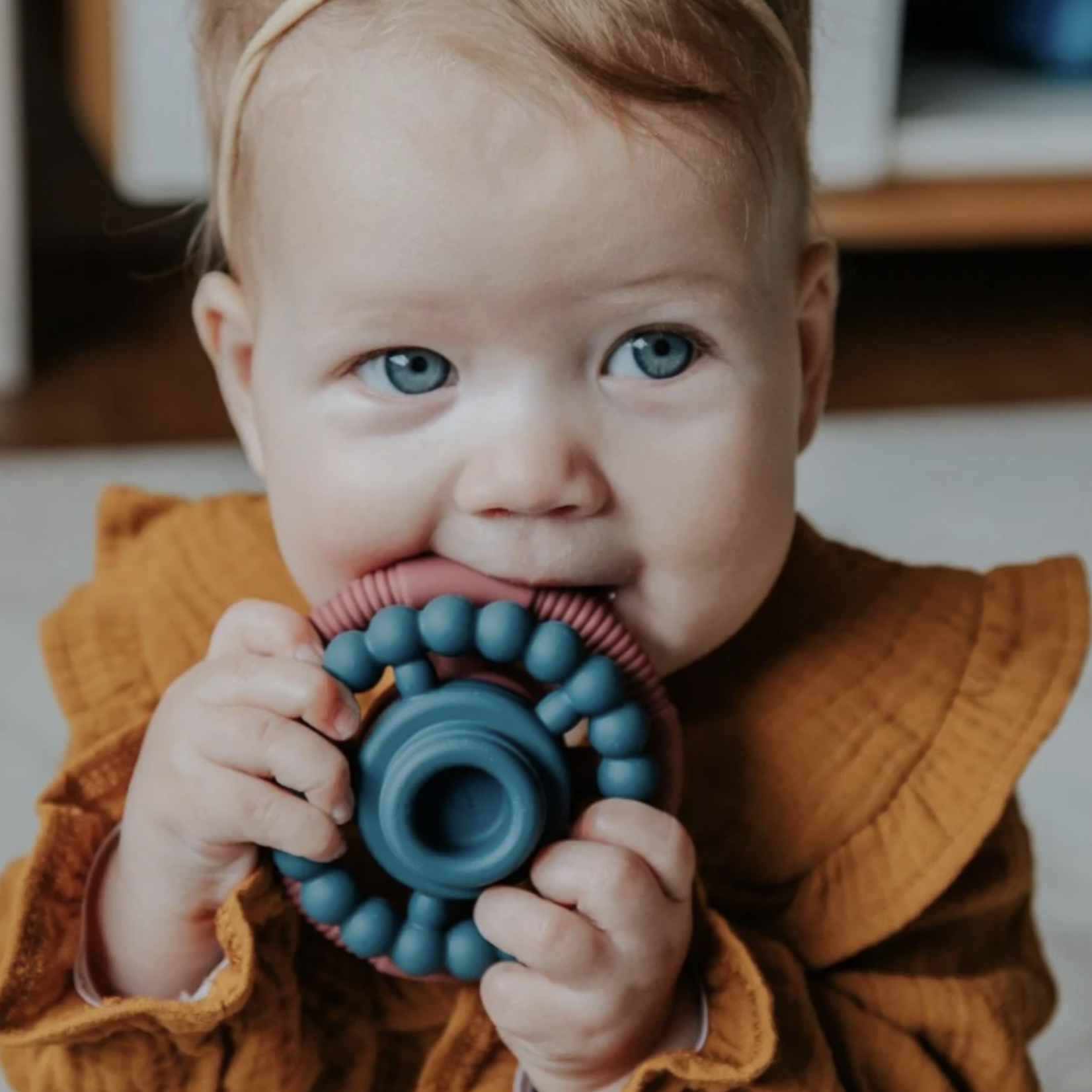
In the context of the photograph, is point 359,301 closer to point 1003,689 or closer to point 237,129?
point 237,129

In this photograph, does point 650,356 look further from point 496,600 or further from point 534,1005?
point 534,1005

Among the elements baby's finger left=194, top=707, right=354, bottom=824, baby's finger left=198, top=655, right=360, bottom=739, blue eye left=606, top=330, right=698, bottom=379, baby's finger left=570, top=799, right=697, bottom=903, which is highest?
blue eye left=606, top=330, right=698, bottom=379

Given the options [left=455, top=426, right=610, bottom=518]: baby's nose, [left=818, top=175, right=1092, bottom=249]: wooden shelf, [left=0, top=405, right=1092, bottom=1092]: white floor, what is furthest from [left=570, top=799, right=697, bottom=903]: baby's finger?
[left=818, top=175, right=1092, bottom=249]: wooden shelf

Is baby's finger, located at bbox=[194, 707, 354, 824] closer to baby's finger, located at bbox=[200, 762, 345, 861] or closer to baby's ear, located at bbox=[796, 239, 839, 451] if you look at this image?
baby's finger, located at bbox=[200, 762, 345, 861]

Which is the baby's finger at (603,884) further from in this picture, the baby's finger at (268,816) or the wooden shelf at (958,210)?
the wooden shelf at (958,210)

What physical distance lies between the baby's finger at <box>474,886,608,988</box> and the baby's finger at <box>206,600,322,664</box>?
109 mm

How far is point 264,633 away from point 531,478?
0.12 m

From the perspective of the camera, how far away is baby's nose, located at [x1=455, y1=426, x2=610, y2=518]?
64 centimetres

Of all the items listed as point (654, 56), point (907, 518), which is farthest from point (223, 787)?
point (907, 518)

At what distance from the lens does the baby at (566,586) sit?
648 mm

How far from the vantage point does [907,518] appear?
162 cm

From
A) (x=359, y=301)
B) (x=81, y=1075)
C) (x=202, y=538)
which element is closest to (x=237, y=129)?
(x=359, y=301)

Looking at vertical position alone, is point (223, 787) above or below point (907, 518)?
above

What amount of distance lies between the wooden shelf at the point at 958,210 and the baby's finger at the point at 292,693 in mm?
1205
